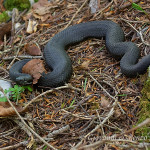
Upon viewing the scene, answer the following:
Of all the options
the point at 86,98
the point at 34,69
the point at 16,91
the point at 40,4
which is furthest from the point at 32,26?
the point at 86,98

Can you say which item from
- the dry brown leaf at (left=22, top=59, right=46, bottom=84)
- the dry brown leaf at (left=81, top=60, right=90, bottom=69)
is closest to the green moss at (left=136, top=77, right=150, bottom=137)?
the dry brown leaf at (left=81, top=60, right=90, bottom=69)

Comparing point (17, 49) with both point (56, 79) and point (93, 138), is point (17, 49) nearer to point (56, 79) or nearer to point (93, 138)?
point (56, 79)

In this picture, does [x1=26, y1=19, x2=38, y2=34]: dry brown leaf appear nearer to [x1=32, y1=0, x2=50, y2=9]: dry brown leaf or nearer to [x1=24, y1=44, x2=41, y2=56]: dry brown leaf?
[x1=32, y1=0, x2=50, y2=9]: dry brown leaf

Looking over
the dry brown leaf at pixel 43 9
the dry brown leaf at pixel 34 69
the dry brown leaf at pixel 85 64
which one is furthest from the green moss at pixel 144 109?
the dry brown leaf at pixel 43 9

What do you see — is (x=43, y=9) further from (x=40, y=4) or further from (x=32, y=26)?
(x=32, y=26)

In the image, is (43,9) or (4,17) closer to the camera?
(43,9)

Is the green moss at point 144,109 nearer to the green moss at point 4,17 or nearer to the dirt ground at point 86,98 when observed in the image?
the dirt ground at point 86,98
